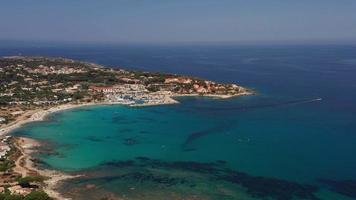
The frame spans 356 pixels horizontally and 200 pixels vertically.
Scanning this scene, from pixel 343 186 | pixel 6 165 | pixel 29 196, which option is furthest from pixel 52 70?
pixel 343 186

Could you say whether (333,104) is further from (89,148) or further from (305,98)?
(89,148)

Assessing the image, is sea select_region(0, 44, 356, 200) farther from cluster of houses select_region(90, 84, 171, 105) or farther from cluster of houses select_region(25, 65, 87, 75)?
cluster of houses select_region(25, 65, 87, 75)

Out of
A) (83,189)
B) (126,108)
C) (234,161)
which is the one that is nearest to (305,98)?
(126,108)

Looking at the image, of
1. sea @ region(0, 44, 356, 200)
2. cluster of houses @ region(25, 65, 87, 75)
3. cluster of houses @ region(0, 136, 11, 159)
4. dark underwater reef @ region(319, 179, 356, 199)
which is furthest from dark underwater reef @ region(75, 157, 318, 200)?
cluster of houses @ region(25, 65, 87, 75)

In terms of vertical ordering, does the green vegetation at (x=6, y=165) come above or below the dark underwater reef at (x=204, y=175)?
above

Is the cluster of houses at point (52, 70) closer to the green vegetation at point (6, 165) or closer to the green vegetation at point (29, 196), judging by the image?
the green vegetation at point (6, 165)

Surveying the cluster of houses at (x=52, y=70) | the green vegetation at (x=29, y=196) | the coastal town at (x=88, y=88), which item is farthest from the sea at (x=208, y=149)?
the cluster of houses at (x=52, y=70)
